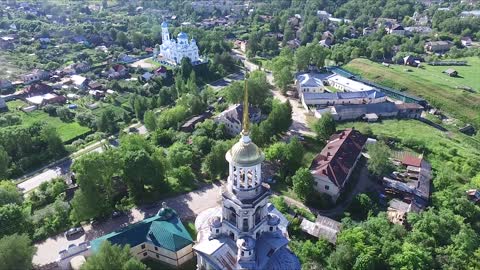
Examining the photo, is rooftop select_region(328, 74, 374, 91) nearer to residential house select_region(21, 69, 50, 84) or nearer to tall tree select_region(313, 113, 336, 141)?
tall tree select_region(313, 113, 336, 141)

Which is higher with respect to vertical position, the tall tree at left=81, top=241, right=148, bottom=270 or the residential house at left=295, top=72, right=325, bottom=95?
the tall tree at left=81, top=241, right=148, bottom=270

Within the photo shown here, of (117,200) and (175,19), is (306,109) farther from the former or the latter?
(175,19)

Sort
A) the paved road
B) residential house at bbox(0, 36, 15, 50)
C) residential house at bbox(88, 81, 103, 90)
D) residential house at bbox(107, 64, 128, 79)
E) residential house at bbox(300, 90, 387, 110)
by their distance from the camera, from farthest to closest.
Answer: residential house at bbox(0, 36, 15, 50)
residential house at bbox(107, 64, 128, 79)
residential house at bbox(88, 81, 103, 90)
residential house at bbox(300, 90, 387, 110)
the paved road

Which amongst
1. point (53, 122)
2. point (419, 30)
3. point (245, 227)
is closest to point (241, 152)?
point (245, 227)

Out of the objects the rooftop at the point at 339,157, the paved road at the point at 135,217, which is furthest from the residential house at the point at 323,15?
the paved road at the point at 135,217

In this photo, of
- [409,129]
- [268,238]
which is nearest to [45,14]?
[409,129]

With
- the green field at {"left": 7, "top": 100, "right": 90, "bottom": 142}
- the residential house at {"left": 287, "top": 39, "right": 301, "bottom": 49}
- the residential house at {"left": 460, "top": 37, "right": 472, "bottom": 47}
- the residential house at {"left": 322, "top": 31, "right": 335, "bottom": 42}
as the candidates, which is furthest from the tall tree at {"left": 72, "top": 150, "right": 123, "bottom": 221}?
the residential house at {"left": 460, "top": 37, "right": 472, "bottom": 47}

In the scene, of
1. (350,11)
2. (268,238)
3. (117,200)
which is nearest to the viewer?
(268,238)

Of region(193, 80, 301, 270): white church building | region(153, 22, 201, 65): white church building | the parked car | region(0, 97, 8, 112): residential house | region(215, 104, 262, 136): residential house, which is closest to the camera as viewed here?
region(193, 80, 301, 270): white church building
